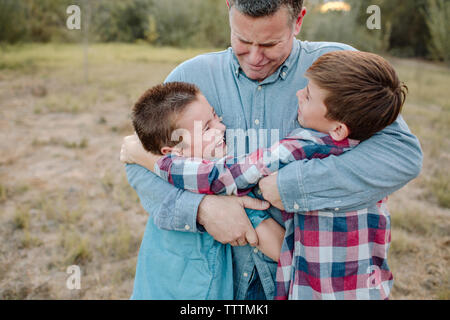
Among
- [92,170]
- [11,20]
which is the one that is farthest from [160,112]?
[11,20]

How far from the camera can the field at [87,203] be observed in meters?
3.13

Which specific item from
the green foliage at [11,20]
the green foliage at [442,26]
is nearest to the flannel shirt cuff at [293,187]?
the green foliage at [442,26]

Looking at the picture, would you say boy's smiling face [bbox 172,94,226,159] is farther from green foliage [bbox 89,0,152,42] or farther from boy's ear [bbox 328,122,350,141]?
green foliage [bbox 89,0,152,42]

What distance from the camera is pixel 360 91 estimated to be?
1.38 metres

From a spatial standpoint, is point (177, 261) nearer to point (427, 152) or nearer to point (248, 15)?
point (248, 15)

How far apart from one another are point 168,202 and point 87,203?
3.04m

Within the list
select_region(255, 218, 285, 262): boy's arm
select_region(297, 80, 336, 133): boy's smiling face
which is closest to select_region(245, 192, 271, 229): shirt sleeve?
select_region(255, 218, 285, 262): boy's arm

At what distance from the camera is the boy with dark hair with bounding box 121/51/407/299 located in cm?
142

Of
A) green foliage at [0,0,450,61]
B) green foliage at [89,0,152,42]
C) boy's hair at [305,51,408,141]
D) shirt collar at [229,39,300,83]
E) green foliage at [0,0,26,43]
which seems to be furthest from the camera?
green foliage at [89,0,152,42]

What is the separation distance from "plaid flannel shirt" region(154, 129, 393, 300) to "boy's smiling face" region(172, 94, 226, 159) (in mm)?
123

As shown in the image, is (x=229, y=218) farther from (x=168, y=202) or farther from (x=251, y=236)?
(x=168, y=202)

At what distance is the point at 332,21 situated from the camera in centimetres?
1355
